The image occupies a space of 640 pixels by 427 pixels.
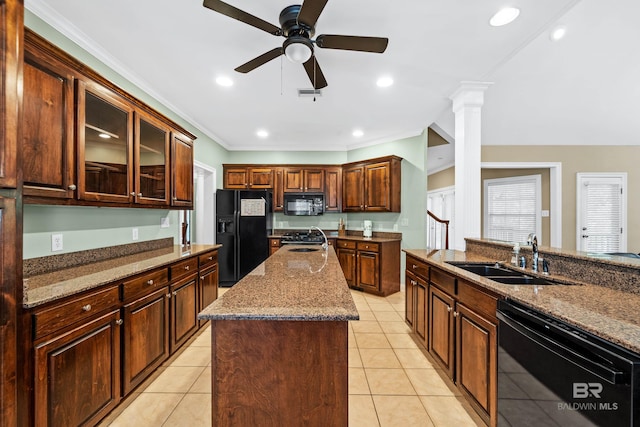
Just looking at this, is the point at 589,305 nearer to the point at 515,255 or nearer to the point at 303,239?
the point at 515,255

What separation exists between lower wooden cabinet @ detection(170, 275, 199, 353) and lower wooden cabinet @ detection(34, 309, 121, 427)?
2.05 ft

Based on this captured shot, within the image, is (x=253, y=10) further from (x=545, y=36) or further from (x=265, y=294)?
(x=545, y=36)

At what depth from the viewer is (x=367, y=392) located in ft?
6.56

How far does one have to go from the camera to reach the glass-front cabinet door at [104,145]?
1732 millimetres

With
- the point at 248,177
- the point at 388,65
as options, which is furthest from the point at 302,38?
the point at 248,177

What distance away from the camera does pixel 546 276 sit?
174 cm

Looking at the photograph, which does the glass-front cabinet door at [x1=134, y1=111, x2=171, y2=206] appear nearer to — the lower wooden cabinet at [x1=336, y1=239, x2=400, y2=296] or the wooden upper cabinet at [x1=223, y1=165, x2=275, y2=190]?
the wooden upper cabinet at [x1=223, y1=165, x2=275, y2=190]

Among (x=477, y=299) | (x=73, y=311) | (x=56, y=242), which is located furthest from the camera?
(x=56, y=242)

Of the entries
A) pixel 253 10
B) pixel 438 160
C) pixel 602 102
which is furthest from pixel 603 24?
pixel 438 160

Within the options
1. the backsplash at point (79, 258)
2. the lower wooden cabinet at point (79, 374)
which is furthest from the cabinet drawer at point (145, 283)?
the backsplash at point (79, 258)

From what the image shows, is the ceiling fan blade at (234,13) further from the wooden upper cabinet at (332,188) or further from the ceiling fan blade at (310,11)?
the wooden upper cabinet at (332,188)

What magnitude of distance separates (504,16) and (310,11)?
4.75ft

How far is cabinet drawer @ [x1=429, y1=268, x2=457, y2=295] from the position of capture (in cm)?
194

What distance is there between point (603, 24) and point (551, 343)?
3.55 meters
